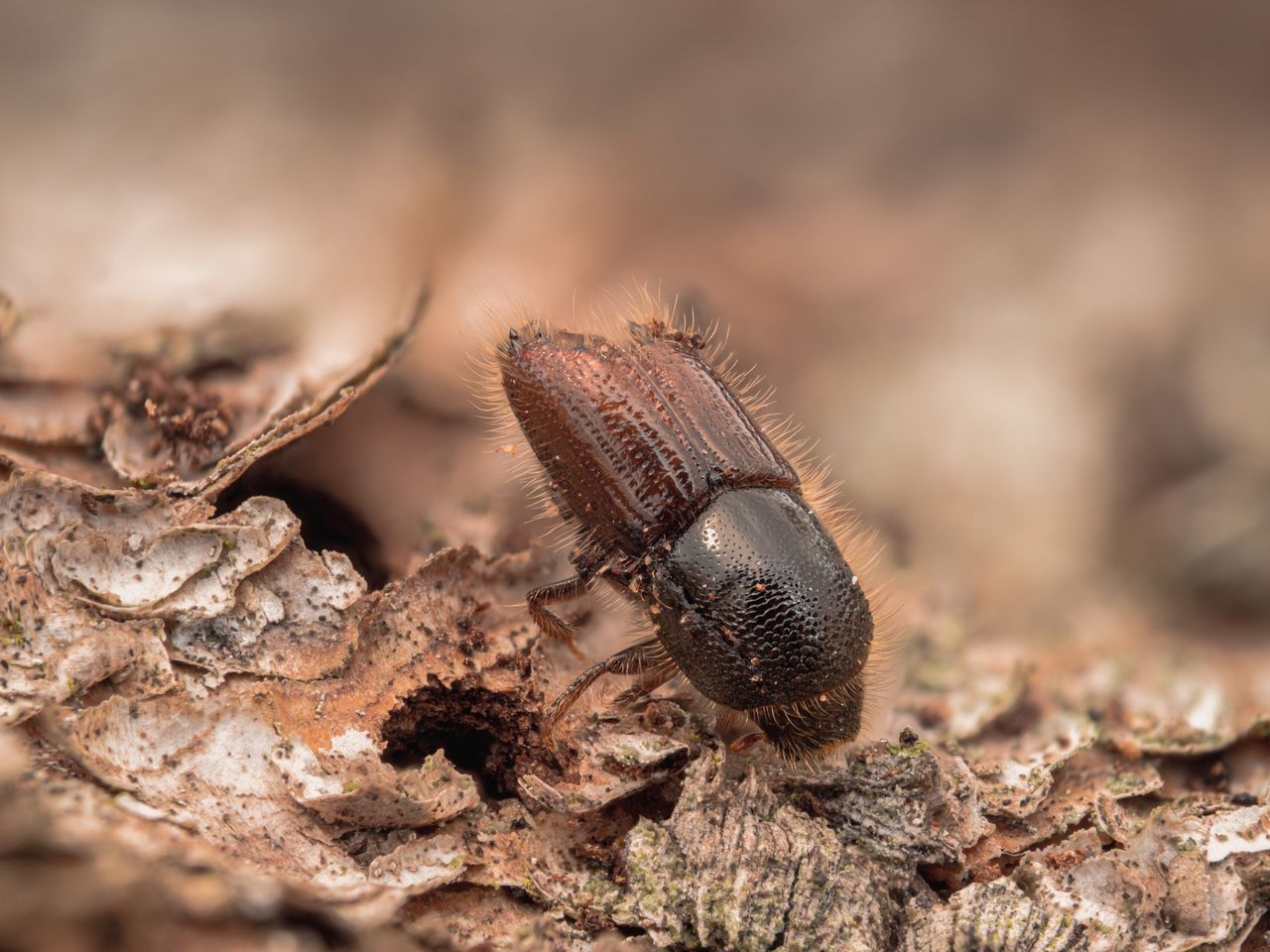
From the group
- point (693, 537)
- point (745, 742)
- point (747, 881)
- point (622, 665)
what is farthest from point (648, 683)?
point (747, 881)

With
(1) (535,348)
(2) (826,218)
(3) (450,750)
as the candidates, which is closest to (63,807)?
(3) (450,750)

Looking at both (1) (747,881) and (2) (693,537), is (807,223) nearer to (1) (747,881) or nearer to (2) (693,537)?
(2) (693,537)

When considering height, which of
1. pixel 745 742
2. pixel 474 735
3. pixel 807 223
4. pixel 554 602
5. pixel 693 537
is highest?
pixel 807 223

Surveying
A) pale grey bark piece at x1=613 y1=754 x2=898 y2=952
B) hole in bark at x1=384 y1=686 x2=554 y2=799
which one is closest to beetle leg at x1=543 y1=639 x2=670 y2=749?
hole in bark at x1=384 y1=686 x2=554 y2=799

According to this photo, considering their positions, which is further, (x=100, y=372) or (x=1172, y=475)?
(x=1172, y=475)

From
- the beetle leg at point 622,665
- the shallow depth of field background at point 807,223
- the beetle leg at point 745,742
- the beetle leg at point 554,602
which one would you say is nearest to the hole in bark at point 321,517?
the shallow depth of field background at point 807,223

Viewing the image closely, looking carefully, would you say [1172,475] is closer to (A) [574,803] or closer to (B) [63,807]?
(A) [574,803]

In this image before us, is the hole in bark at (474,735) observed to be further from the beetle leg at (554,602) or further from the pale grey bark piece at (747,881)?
the pale grey bark piece at (747,881)
